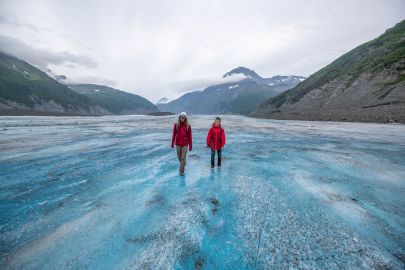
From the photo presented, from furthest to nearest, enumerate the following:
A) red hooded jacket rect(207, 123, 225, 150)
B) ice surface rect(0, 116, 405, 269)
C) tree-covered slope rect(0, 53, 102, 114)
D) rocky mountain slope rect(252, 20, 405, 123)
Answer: tree-covered slope rect(0, 53, 102, 114)
rocky mountain slope rect(252, 20, 405, 123)
red hooded jacket rect(207, 123, 225, 150)
ice surface rect(0, 116, 405, 269)

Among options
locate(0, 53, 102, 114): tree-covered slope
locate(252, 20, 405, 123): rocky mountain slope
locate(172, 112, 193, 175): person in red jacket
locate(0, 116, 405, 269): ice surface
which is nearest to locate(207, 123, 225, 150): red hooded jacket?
locate(0, 116, 405, 269): ice surface

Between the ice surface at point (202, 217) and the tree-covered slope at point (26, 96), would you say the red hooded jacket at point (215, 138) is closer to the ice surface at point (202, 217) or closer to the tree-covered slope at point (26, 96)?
the ice surface at point (202, 217)

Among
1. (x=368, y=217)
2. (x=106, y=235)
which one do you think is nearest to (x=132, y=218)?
(x=106, y=235)

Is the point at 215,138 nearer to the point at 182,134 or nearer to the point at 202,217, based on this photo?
the point at 182,134

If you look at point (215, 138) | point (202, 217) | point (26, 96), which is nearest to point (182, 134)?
point (215, 138)

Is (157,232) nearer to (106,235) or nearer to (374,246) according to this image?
(106,235)

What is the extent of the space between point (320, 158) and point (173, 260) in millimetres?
10722

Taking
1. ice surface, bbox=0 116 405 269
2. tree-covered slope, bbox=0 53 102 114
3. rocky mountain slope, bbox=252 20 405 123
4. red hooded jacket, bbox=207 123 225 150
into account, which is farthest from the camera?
tree-covered slope, bbox=0 53 102 114

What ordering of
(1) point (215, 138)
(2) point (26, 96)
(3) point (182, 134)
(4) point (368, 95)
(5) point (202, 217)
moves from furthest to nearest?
(2) point (26, 96), (4) point (368, 95), (1) point (215, 138), (3) point (182, 134), (5) point (202, 217)

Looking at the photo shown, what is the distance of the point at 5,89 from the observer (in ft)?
516

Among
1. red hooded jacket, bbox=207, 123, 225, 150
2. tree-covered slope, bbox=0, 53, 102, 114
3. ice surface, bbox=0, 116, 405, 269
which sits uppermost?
tree-covered slope, bbox=0, 53, 102, 114

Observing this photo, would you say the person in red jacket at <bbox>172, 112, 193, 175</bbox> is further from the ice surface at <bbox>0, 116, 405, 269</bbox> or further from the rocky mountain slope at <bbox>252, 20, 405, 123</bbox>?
the rocky mountain slope at <bbox>252, 20, 405, 123</bbox>

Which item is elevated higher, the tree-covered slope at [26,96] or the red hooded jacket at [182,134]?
the tree-covered slope at [26,96]

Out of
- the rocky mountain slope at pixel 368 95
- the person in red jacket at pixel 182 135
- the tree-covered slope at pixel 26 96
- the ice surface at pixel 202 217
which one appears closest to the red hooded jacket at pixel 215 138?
the ice surface at pixel 202 217
